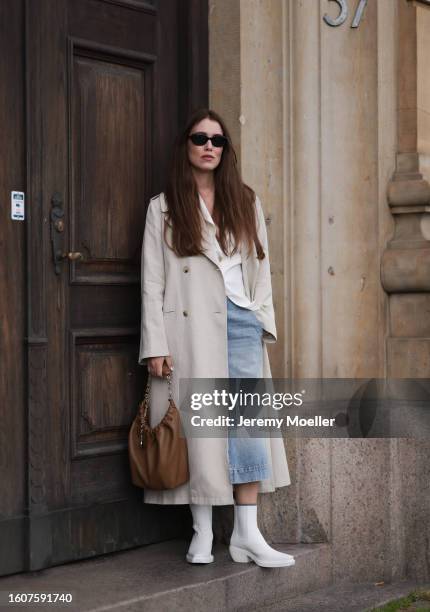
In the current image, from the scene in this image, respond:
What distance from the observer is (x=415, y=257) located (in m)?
6.30

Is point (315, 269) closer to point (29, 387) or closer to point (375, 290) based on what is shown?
point (375, 290)

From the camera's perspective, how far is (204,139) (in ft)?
17.6

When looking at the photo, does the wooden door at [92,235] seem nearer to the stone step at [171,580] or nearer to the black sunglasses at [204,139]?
the stone step at [171,580]

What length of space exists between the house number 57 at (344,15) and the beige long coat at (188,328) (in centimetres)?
145

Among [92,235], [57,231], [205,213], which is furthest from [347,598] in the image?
[57,231]

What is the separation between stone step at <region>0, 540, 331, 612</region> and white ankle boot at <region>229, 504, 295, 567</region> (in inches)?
1.7

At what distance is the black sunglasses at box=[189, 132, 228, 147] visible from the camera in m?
5.36

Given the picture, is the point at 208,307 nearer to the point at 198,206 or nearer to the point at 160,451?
the point at 198,206

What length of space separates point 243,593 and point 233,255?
1.50m

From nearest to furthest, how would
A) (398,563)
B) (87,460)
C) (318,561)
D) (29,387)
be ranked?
(29,387) < (87,460) < (318,561) < (398,563)

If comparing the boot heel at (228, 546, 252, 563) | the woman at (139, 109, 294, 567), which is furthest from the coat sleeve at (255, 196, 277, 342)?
the boot heel at (228, 546, 252, 563)

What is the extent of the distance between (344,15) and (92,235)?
188 cm

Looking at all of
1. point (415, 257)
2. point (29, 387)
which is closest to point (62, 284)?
point (29, 387)

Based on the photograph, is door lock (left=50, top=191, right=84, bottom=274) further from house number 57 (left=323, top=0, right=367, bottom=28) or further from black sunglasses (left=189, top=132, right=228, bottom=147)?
house number 57 (left=323, top=0, right=367, bottom=28)
